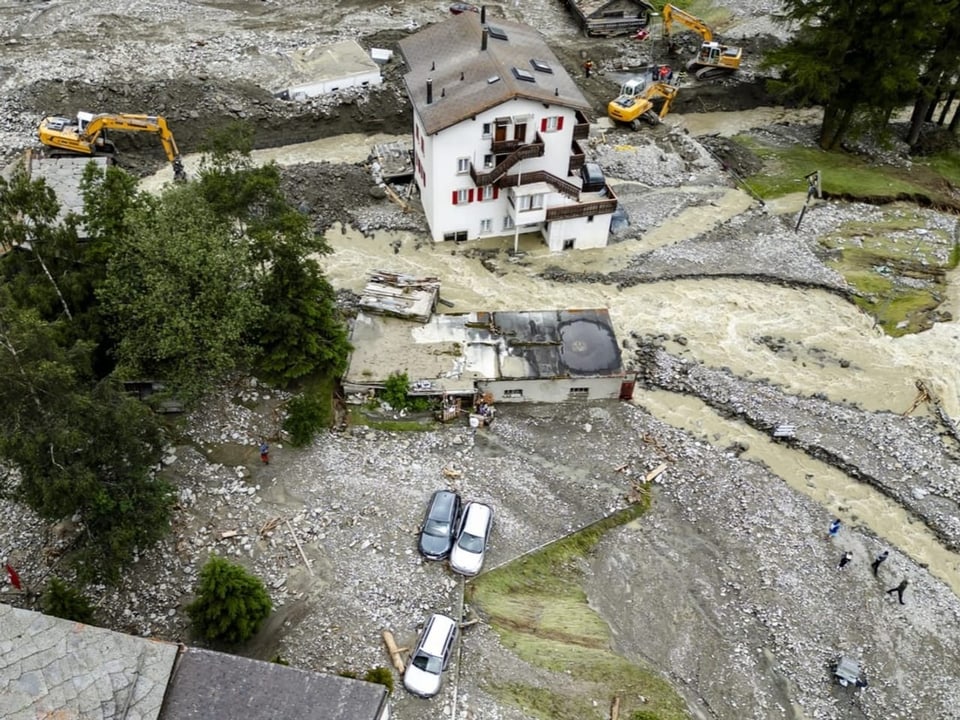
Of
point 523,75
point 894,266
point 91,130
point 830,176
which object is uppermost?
point 523,75

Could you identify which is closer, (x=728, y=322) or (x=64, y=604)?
(x=64, y=604)

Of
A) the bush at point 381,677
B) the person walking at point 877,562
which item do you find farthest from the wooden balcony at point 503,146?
the bush at point 381,677

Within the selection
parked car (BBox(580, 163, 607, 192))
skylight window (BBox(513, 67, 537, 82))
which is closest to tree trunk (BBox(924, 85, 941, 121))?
parked car (BBox(580, 163, 607, 192))

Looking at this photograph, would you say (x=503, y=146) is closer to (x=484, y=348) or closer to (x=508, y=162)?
(x=508, y=162)

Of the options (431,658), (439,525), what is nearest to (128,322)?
(439,525)

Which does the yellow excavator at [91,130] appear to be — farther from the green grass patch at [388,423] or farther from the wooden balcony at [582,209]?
the wooden balcony at [582,209]

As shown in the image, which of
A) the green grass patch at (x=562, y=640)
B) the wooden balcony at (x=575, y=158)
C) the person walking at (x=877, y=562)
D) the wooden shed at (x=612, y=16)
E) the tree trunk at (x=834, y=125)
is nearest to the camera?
the green grass patch at (x=562, y=640)

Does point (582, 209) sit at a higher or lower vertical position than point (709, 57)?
lower
